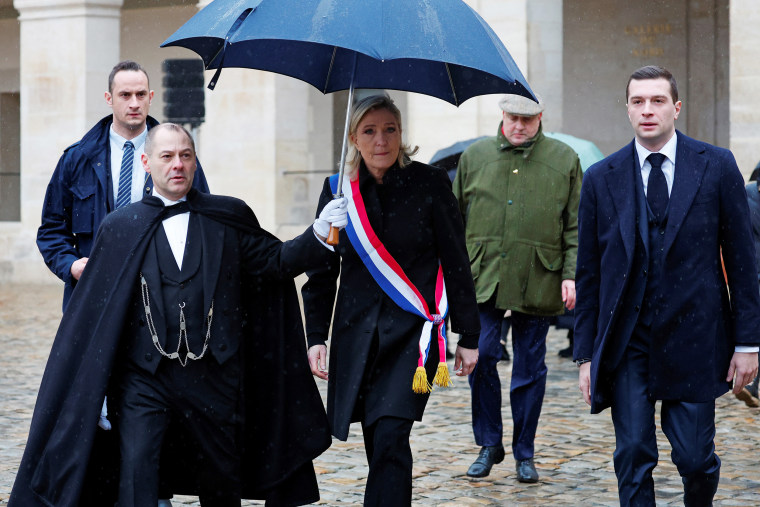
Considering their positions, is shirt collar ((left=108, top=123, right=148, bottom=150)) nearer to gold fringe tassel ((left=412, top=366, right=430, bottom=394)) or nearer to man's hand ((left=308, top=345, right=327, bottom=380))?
man's hand ((left=308, top=345, right=327, bottom=380))

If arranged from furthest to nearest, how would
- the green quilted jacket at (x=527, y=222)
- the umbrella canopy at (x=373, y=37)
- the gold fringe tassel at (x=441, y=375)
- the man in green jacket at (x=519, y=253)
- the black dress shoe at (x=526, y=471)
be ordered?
the green quilted jacket at (x=527, y=222) < the man in green jacket at (x=519, y=253) < the black dress shoe at (x=526, y=471) < the gold fringe tassel at (x=441, y=375) < the umbrella canopy at (x=373, y=37)

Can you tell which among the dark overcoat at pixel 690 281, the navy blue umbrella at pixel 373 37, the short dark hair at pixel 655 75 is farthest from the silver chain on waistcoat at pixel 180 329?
the short dark hair at pixel 655 75

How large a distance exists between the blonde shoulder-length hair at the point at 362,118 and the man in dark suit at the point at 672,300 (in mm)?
819

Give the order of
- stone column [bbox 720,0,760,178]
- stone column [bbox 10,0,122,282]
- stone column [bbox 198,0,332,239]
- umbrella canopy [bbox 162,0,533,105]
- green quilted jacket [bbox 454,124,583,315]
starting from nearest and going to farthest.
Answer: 1. umbrella canopy [bbox 162,0,533,105]
2. green quilted jacket [bbox 454,124,583,315]
3. stone column [bbox 720,0,760,178]
4. stone column [bbox 198,0,332,239]
5. stone column [bbox 10,0,122,282]

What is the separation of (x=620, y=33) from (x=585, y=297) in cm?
1869

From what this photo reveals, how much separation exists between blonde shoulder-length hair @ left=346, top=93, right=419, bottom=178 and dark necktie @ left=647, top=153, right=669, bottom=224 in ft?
2.89

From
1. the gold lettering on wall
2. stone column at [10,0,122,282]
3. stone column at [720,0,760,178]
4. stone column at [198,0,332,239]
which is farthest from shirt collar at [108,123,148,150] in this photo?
the gold lettering on wall

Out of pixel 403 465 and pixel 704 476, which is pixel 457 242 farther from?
pixel 704 476

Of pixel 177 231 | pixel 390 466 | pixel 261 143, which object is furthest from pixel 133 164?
pixel 261 143

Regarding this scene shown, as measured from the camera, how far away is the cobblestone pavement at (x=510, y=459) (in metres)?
6.30

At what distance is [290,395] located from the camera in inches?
198

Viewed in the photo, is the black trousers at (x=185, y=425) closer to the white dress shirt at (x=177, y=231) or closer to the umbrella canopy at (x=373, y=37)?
the white dress shirt at (x=177, y=231)

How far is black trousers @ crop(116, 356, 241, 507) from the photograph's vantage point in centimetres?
458

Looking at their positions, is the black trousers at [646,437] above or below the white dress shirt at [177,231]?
below
